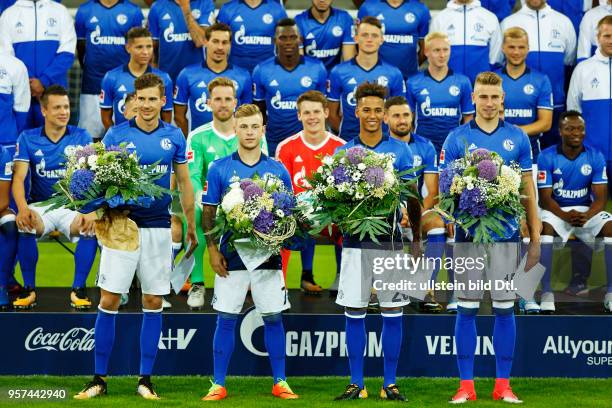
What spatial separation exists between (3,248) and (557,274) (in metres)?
4.18

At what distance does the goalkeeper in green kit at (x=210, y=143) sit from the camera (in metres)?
7.83

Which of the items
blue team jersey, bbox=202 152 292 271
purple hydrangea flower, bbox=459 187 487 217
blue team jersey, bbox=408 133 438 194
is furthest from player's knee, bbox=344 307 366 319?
blue team jersey, bbox=408 133 438 194

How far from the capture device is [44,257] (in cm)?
1032

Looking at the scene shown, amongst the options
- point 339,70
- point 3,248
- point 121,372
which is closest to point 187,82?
point 339,70

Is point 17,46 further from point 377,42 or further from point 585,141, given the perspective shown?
point 585,141

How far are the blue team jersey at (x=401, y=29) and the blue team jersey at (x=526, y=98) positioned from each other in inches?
40.7

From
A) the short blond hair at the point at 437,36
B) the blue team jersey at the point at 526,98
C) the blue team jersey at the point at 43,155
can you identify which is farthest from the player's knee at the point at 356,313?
the blue team jersey at the point at 526,98

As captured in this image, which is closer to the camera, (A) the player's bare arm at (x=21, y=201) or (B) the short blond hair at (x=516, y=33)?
(A) the player's bare arm at (x=21, y=201)

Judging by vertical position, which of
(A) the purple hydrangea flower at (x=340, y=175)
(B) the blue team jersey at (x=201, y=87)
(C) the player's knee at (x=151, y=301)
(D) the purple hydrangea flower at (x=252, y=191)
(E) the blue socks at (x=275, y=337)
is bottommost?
(E) the blue socks at (x=275, y=337)

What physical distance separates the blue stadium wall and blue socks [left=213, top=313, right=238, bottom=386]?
0.74 m

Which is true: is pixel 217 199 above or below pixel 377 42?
below

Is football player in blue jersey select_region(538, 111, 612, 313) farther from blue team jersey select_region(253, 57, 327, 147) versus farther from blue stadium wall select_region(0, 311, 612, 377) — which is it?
blue team jersey select_region(253, 57, 327, 147)

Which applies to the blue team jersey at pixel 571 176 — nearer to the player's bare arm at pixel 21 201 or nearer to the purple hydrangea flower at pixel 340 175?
the purple hydrangea flower at pixel 340 175

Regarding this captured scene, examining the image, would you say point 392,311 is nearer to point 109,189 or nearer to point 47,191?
point 109,189
